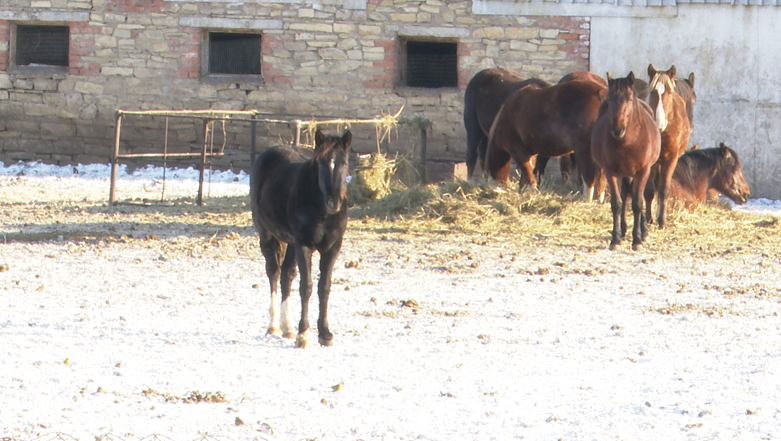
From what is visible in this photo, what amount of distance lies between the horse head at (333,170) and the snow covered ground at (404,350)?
0.84 m

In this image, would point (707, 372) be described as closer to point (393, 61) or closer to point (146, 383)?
point (146, 383)

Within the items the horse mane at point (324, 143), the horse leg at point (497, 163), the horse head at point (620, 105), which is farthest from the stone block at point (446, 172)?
the horse mane at point (324, 143)

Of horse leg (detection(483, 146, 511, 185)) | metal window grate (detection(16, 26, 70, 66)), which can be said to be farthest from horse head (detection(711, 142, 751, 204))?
metal window grate (detection(16, 26, 70, 66))

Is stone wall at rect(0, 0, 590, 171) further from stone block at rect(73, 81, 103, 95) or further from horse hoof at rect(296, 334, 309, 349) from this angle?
horse hoof at rect(296, 334, 309, 349)

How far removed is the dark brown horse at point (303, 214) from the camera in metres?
5.12

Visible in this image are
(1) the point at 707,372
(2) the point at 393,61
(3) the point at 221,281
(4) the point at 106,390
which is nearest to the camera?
(4) the point at 106,390

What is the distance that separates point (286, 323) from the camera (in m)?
5.68

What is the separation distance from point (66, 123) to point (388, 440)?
1317 cm

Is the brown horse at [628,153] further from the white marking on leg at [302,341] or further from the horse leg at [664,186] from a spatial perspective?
the white marking on leg at [302,341]

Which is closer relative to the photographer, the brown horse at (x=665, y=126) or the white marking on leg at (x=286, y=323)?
the white marking on leg at (x=286, y=323)

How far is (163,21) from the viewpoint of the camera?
15242 mm

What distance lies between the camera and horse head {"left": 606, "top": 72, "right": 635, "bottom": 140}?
834 centimetres

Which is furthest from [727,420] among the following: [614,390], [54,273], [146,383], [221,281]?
[54,273]

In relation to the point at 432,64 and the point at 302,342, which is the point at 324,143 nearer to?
the point at 302,342
